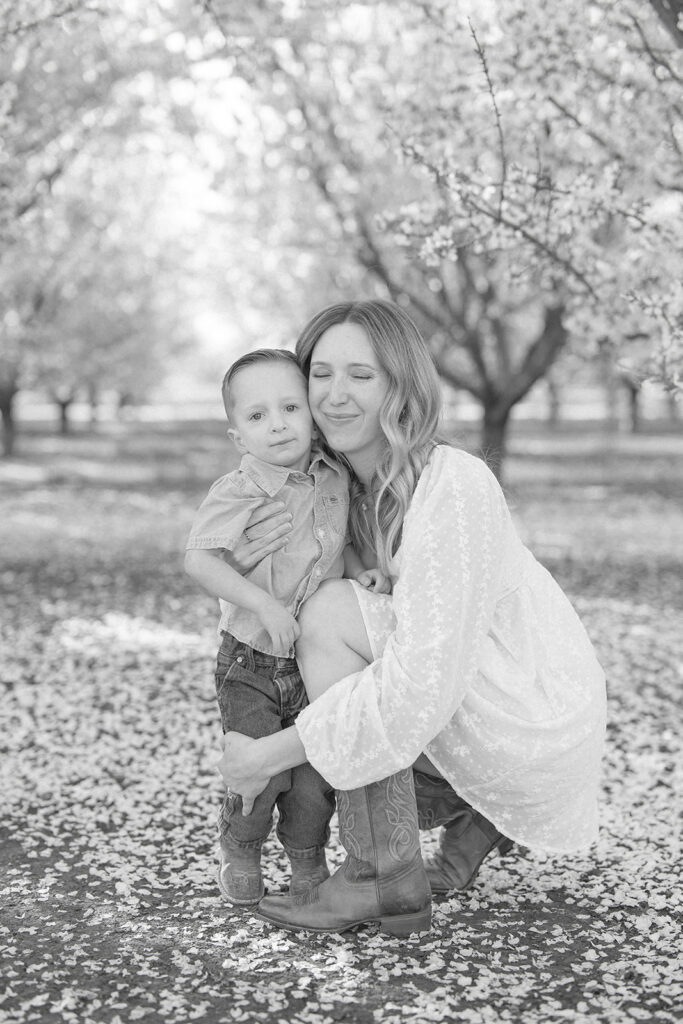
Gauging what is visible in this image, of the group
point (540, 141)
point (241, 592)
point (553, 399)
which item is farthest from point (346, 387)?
point (553, 399)

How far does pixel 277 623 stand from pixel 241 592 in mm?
152

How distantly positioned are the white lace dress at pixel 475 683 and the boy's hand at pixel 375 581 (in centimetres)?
5

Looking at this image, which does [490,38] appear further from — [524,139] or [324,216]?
[324,216]

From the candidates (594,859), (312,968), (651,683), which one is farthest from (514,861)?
(651,683)

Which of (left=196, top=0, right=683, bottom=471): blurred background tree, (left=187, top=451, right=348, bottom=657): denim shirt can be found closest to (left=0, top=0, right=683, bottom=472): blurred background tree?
(left=196, top=0, right=683, bottom=471): blurred background tree

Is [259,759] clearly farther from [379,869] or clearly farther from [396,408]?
[396,408]

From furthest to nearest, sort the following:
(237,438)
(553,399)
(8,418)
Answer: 1. (553,399)
2. (8,418)
3. (237,438)

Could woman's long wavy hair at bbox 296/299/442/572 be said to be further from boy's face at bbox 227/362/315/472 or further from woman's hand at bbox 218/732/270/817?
woman's hand at bbox 218/732/270/817

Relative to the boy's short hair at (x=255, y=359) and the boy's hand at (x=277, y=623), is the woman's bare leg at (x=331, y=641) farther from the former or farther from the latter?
the boy's short hair at (x=255, y=359)

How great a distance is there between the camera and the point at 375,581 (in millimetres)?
3434

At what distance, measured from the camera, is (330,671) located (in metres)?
3.21

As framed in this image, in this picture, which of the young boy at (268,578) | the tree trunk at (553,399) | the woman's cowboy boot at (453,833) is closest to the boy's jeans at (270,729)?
the young boy at (268,578)

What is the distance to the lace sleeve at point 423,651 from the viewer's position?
9.91ft

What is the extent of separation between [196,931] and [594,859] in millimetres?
1439
